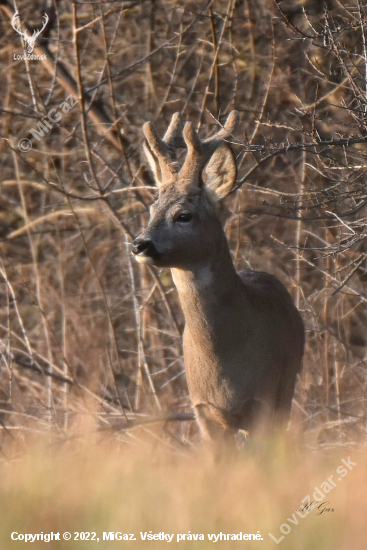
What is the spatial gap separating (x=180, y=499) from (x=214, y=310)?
1.91 meters

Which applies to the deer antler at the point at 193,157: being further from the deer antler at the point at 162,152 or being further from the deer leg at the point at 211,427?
the deer leg at the point at 211,427

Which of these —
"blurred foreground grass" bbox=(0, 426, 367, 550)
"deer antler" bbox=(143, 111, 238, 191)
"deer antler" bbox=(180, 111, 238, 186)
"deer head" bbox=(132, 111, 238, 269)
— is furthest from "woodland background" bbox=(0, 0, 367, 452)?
"blurred foreground grass" bbox=(0, 426, 367, 550)

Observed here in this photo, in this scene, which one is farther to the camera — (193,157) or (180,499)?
(193,157)

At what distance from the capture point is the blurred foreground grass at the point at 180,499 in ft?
10.1

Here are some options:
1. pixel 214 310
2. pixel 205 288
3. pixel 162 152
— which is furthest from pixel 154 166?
pixel 214 310

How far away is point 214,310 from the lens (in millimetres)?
5234

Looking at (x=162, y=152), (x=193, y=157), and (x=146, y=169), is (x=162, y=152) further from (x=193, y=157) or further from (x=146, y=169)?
(x=146, y=169)

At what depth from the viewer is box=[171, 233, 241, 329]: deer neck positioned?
5211 mm

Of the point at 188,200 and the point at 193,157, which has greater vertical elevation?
the point at 193,157

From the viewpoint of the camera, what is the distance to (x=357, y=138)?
491 cm

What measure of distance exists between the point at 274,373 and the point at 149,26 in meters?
5.91

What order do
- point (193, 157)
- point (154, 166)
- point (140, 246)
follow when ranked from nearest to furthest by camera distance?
point (140, 246), point (193, 157), point (154, 166)
